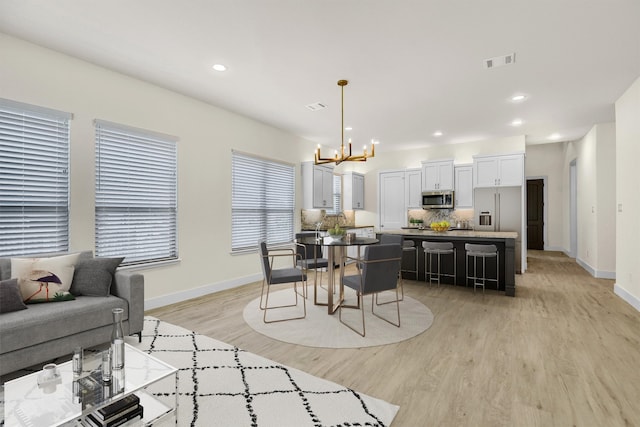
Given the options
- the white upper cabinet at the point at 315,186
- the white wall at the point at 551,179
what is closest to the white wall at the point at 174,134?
the white upper cabinet at the point at 315,186

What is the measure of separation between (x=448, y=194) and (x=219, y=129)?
5.16 meters

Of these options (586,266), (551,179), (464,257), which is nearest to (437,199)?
(464,257)

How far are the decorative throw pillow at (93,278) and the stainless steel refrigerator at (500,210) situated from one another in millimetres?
6748

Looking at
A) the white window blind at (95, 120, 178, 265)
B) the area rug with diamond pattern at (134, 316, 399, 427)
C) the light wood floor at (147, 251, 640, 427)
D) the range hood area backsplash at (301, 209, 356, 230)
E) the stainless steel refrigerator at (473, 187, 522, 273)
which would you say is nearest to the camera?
the area rug with diamond pattern at (134, 316, 399, 427)

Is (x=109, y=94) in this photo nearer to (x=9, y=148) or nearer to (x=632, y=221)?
(x=9, y=148)

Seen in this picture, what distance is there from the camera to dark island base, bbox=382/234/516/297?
4590mm

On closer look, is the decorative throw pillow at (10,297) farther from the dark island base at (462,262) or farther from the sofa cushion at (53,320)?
the dark island base at (462,262)

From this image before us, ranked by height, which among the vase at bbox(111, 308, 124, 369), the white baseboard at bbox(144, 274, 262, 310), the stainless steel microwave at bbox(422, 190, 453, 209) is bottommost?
the white baseboard at bbox(144, 274, 262, 310)

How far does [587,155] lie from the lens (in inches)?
259

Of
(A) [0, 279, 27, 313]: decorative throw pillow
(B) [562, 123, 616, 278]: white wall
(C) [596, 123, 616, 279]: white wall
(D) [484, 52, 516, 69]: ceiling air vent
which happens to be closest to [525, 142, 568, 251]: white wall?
(B) [562, 123, 616, 278]: white wall

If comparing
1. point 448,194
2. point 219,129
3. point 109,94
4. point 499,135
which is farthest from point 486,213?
point 109,94

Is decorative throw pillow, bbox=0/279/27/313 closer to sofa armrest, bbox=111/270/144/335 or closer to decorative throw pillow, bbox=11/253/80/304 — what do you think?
decorative throw pillow, bbox=11/253/80/304

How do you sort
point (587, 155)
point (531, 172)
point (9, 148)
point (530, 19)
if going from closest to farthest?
point (530, 19) < point (9, 148) < point (587, 155) < point (531, 172)

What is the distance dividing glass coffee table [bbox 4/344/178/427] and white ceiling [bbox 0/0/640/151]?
2689 millimetres
